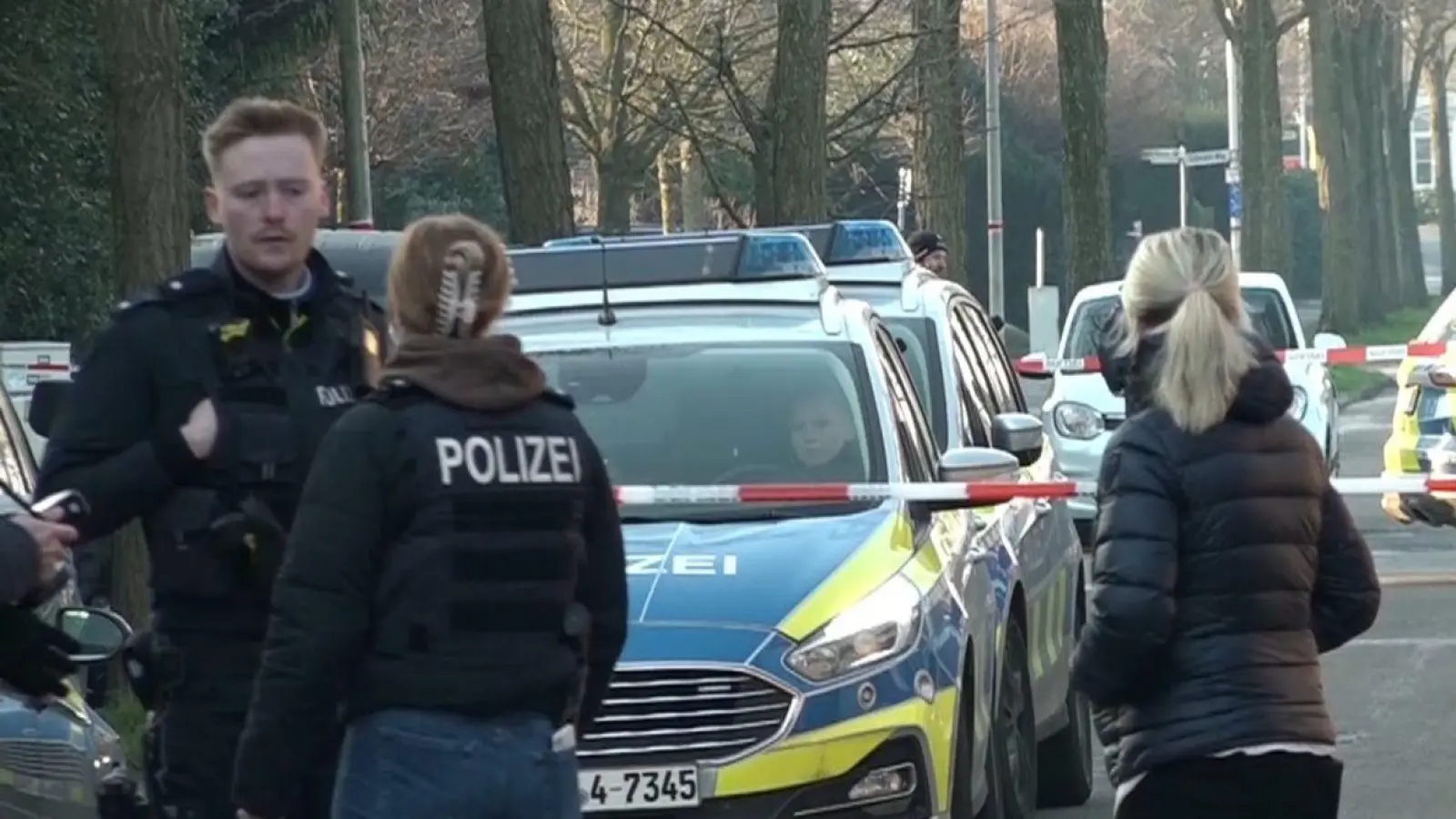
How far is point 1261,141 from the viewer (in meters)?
43.9

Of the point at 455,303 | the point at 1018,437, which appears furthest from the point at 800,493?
the point at 455,303

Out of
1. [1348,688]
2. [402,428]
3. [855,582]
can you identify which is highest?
[402,428]

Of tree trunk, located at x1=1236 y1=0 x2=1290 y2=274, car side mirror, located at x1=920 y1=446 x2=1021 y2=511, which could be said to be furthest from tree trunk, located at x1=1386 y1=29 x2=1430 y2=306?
car side mirror, located at x1=920 y1=446 x2=1021 y2=511

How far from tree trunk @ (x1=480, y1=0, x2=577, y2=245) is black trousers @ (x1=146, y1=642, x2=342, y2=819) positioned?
13.1 meters

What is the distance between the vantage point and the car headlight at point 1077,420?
20.3m

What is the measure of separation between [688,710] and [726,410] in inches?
60.6

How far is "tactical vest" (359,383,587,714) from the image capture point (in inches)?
179

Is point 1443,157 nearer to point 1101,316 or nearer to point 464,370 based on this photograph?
point 1101,316

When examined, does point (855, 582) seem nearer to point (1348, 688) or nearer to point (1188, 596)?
point (1188, 596)

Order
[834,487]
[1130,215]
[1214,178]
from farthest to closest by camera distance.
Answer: [1214,178]
[1130,215]
[834,487]

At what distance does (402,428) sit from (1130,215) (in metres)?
59.4

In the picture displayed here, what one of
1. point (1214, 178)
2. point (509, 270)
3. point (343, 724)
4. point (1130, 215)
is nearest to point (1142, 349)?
Answer: point (509, 270)

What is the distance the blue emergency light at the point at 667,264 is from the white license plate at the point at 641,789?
2343 millimetres

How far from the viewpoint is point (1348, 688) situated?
1317 centimetres
